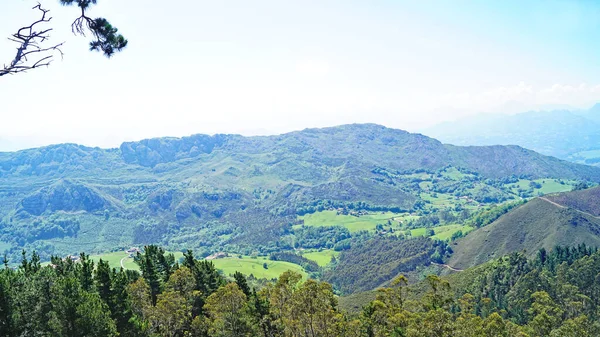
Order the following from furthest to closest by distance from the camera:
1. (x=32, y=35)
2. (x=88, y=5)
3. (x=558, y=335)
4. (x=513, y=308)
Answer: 1. (x=513, y=308)
2. (x=558, y=335)
3. (x=88, y=5)
4. (x=32, y=35)

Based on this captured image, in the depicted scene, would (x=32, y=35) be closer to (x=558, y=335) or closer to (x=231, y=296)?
(x=231, y=296)

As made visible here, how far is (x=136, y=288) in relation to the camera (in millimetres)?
44438

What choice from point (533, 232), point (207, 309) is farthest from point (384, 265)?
point (207, 309)

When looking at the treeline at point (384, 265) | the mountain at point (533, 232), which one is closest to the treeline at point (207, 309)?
the mountain at point (533, 232)

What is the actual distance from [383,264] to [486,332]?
15590 cm

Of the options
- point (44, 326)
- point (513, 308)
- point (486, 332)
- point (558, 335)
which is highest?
point (44, 326)

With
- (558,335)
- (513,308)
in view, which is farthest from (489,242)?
(558,335)

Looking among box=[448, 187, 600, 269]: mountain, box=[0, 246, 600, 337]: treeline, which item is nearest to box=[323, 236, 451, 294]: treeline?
box=[448, 187, 600, 269]: mountain

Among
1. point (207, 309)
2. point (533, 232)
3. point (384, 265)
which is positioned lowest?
point (384, 265)

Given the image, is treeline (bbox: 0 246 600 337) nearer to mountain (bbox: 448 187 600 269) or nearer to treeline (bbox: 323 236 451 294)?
mountain (bbox: 448 187 600 269)

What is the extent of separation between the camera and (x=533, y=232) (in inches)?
5979

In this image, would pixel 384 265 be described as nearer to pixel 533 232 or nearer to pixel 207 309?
pixel 533 232

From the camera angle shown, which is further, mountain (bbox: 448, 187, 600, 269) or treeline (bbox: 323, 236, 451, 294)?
treeline (bbox: 323, 236, 451, 294)

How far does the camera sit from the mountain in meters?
140
